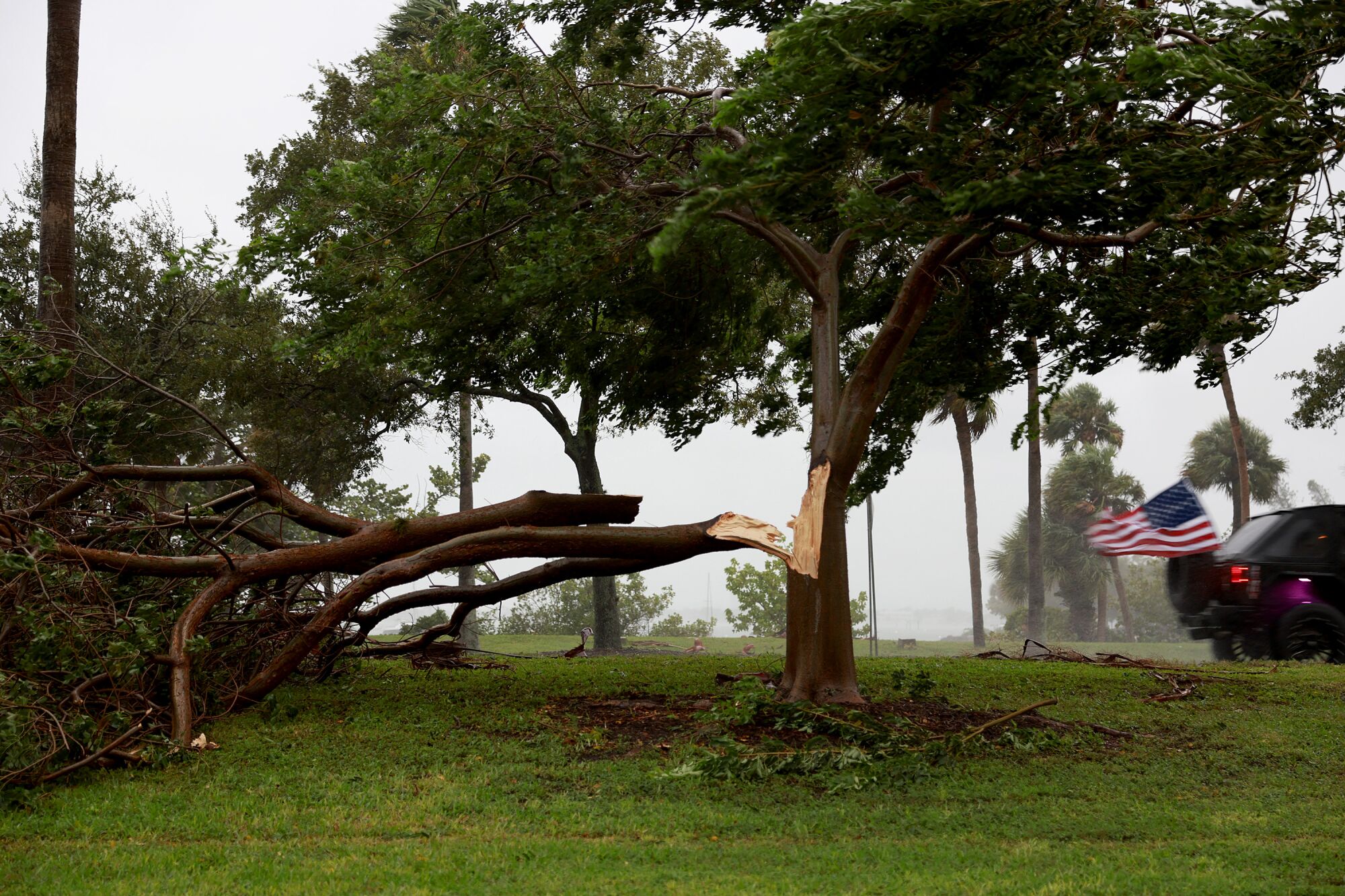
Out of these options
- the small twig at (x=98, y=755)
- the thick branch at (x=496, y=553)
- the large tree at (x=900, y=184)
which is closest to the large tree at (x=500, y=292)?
the large tree at (x=900, y=184)

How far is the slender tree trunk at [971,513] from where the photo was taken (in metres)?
31.8

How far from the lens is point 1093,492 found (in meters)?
50.8

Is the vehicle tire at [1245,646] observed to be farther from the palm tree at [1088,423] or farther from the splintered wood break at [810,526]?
the palm tree at [1088,423]

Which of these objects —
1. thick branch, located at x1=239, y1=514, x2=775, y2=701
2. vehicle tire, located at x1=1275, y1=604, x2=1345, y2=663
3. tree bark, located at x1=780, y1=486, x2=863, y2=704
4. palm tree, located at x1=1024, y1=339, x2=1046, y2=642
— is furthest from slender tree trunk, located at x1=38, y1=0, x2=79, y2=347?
palm tree, located at x1=1024, y1=339, x2=1046, y2=642

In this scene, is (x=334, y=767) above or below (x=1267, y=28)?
below

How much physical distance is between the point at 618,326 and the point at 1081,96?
7.54 metres

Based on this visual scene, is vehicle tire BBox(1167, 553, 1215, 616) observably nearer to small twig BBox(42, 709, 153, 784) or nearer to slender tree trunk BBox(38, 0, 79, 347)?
small twig BBox(42, 709, 153, 784)

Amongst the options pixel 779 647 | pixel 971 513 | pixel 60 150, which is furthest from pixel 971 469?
pixel 60 150

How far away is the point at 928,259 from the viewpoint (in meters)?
9.94

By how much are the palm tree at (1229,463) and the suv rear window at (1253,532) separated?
38.8 meters

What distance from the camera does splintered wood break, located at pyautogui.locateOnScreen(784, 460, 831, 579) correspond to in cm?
977

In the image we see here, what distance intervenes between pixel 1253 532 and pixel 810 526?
7604 mm

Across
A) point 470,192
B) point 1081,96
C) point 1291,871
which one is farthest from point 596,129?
point 1291,871

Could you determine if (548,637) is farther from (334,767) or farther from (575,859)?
(575,859)
